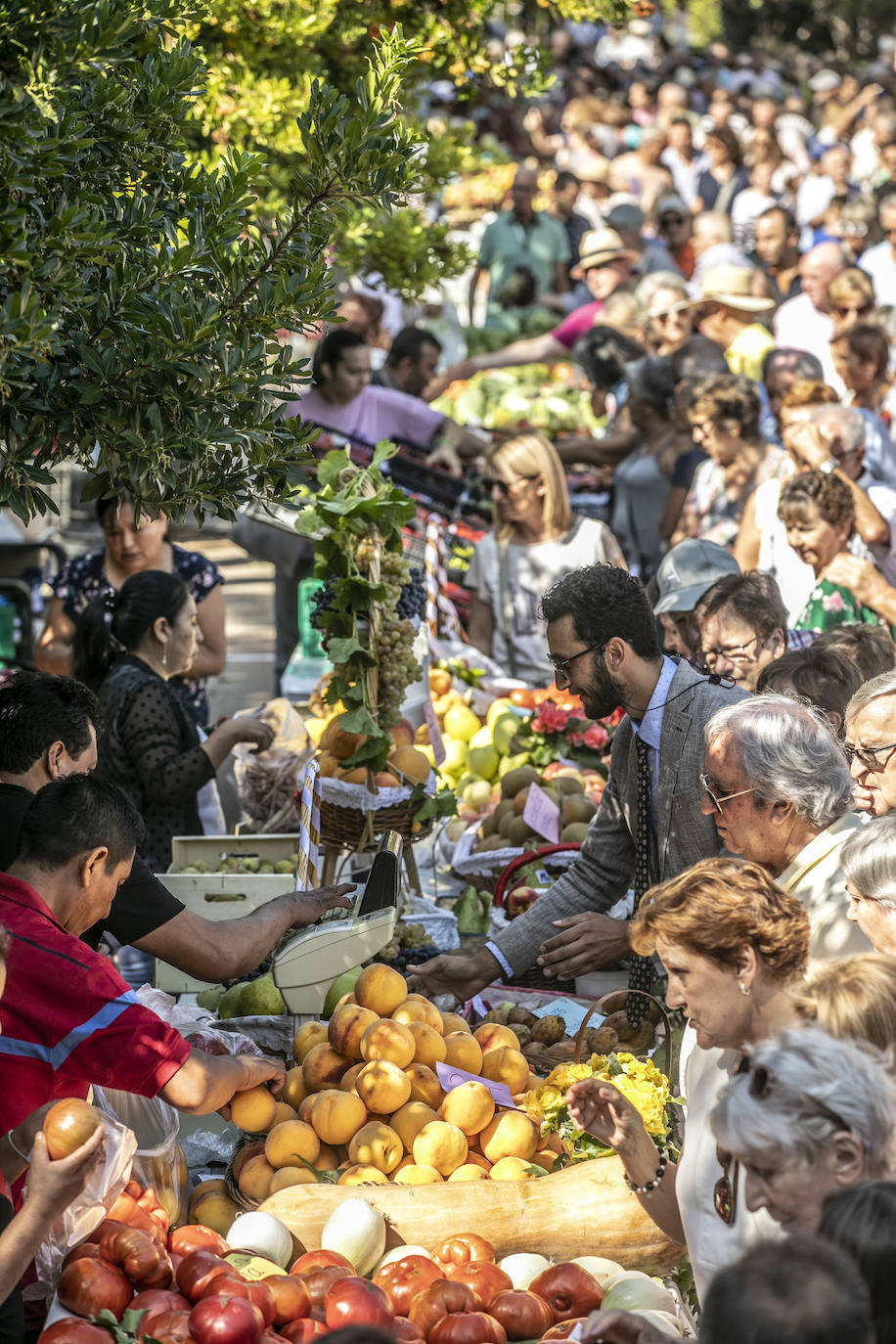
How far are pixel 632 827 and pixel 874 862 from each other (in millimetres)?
1341

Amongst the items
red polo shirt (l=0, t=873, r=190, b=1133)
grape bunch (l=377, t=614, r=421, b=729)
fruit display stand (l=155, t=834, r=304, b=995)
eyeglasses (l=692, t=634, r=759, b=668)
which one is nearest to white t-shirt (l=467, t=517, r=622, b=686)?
eyeglasses (l=692, t=634, r=759, b=668)

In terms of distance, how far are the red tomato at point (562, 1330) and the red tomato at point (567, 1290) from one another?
83mm

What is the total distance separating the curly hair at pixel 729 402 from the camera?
6234mm

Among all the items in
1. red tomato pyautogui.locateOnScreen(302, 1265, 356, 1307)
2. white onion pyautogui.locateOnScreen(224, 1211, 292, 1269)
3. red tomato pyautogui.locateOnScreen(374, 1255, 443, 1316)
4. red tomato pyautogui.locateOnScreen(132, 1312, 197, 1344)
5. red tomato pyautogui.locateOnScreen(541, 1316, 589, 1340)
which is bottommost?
white onion pyautogui.locateOnScreen(224, 1211, 292, 1269)

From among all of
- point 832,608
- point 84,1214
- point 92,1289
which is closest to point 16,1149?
point 84,1214

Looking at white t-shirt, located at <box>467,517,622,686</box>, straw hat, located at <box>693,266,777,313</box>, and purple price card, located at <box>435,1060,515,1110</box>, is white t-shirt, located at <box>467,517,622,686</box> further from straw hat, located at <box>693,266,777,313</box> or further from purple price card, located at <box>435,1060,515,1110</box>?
purple price card, located at <box>435,1060,515,1110</box>

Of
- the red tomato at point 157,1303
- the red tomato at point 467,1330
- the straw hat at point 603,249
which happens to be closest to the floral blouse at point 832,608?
the red tomato at point 467,1330

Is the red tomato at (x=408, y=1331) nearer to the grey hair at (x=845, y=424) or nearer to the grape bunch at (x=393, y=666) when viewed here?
the grape bunch at (x=393, y=666)

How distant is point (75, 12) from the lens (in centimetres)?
215

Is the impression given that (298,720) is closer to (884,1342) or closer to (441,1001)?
(441,1001)

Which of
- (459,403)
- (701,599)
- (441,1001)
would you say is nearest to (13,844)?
(441,1001)

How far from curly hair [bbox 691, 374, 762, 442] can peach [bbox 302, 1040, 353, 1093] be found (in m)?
3.98

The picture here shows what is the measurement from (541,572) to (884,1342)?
16.4 feet

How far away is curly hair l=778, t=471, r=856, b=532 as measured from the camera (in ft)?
16.7
